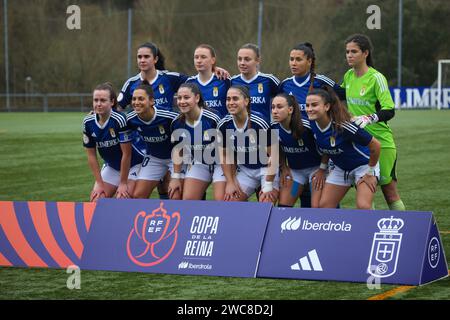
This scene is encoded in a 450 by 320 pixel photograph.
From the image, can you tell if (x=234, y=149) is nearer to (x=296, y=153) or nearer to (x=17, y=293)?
(x=296, y=153)

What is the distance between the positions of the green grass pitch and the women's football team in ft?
4.36

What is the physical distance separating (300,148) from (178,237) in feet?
5.03

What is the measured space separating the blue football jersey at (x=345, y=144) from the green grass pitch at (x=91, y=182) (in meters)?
1.38

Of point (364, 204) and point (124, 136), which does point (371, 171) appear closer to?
point (364, 204)

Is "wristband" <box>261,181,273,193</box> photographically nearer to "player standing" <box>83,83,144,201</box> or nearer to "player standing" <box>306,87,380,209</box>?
"player standing" <box>306,87,380,209</box>

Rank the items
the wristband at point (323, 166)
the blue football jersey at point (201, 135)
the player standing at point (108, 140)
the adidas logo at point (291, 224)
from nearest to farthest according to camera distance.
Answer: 1. the adidas logo at point (291, 224)
2. the wristband at point (323, 166)
3. the blue football jersey at point (201, 135)
4. the player standing at point (108, 140)

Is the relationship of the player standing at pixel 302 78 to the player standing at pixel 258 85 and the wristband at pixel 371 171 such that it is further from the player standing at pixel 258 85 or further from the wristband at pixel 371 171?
the wristband at pixel 371 171

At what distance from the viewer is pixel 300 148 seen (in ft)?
26.6

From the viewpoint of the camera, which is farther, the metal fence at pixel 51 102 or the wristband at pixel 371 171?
the metal fence at pixel 51 102

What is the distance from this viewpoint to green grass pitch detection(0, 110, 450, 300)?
661cm

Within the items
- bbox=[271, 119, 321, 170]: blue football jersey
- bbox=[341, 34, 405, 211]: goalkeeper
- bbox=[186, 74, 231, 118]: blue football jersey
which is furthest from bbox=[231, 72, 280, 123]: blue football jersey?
bbox=[341, 34, 405, 211]: goalkeeper

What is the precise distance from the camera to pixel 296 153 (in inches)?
321

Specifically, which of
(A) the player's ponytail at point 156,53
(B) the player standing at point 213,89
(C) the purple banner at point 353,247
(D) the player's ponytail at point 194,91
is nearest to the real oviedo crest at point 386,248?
(C) the purple banner at point 353,247

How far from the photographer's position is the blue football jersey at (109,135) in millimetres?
8648
